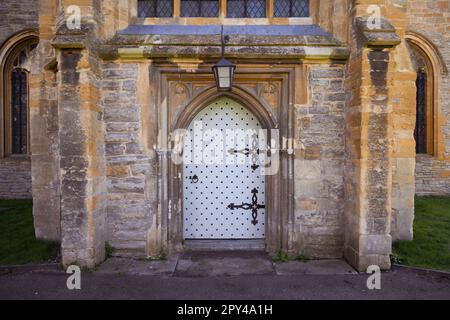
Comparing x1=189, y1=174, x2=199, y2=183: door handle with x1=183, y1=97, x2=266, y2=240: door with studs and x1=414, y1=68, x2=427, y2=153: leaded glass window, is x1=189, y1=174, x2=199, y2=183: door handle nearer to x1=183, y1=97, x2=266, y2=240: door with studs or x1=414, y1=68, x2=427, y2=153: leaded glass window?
x1=183, y1=97, x2=266, y2=240: door with studs

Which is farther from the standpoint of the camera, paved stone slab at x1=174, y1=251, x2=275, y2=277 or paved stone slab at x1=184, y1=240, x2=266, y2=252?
paved stone slab at x1=184, y1=240, x2=266, y2=252

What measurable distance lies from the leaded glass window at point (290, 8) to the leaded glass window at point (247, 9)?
0.77ft

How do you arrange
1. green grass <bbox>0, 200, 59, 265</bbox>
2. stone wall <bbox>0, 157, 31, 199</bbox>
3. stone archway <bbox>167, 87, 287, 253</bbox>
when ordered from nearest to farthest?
1. green grass <bbox>0, 200, 59, 265</bbox>
2. stone archway <bbox>167, 87, 287, 253</bbox>
3. stone wall <bbox>0, 157, 31, 199</bbox>

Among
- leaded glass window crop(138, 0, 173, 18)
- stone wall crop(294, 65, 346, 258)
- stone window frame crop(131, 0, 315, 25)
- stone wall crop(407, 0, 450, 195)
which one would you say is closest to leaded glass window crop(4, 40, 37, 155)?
leaded glass window crop(138, 0, 173, 18)

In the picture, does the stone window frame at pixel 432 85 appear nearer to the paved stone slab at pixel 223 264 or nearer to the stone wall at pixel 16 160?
the paved stone slab at pixel 223 264

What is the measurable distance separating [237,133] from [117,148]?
208 centimetres

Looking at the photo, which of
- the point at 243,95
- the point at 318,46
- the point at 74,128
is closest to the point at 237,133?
the point at 243,95

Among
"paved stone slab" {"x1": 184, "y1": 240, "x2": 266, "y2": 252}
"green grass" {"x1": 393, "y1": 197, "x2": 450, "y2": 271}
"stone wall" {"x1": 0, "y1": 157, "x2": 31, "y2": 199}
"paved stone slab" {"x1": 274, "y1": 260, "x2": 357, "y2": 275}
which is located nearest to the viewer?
"paved stone slab" {"x1": 274, "y1": 260, "x2": 357, "y2": 275}

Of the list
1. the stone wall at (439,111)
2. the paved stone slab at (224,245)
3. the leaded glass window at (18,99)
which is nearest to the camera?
the paved stone slab at (224,245)

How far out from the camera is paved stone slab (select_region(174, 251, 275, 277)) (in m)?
5.08

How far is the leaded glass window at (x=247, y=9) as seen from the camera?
20.2 feet

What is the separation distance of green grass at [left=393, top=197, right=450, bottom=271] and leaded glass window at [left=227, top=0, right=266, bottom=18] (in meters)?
4.76

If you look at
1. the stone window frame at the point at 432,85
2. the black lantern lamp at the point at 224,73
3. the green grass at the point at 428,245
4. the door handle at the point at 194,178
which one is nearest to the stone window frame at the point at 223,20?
the black lantern lamp at the point at 224,73

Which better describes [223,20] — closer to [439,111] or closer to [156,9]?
[156,9]
